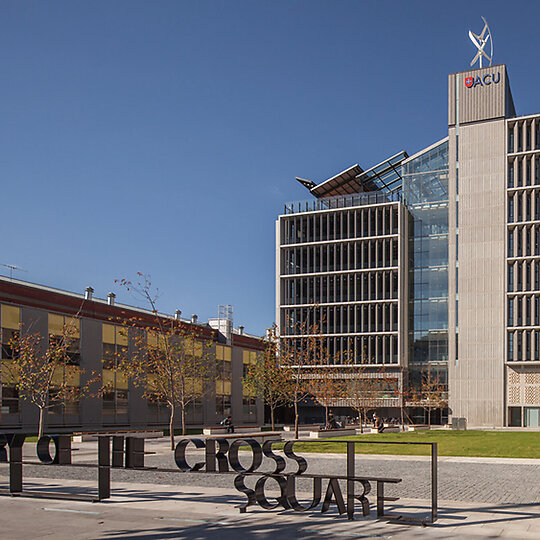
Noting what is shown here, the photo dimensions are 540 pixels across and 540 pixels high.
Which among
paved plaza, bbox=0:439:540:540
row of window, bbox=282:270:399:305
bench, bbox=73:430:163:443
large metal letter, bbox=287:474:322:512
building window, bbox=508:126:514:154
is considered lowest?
bench, bbox=73:430:163:443

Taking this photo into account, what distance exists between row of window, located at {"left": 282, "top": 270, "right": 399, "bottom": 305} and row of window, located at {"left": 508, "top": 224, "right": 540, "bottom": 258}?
51.3 feet

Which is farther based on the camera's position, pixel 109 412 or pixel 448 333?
pixel 448 333

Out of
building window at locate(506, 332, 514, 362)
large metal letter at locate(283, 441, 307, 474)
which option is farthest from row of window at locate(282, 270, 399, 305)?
large metal letter at locate(283, 441, 307, 474)

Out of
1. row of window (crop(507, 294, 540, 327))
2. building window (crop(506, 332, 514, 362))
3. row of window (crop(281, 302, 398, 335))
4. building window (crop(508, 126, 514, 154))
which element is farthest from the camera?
row of window (crop(281, 302, 398, 335))

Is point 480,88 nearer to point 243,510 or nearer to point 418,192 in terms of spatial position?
point 418,192

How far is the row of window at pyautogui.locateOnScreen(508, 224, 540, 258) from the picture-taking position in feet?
275

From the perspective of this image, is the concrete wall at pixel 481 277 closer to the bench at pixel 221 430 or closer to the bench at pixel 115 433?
the bench at pixel 221 430

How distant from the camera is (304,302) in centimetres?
9938

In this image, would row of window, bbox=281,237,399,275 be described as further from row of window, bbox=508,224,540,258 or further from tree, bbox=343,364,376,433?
row of window, bbox=508,224,540,258

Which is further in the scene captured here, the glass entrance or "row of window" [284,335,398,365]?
"row of window" [284,335,398,365]

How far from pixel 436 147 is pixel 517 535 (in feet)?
283

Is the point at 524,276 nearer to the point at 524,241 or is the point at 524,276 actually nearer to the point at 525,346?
the point at 524,241

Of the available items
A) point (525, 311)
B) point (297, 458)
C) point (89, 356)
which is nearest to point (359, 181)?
point (525, 311)

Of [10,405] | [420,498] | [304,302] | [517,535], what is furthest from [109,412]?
[517,535]
